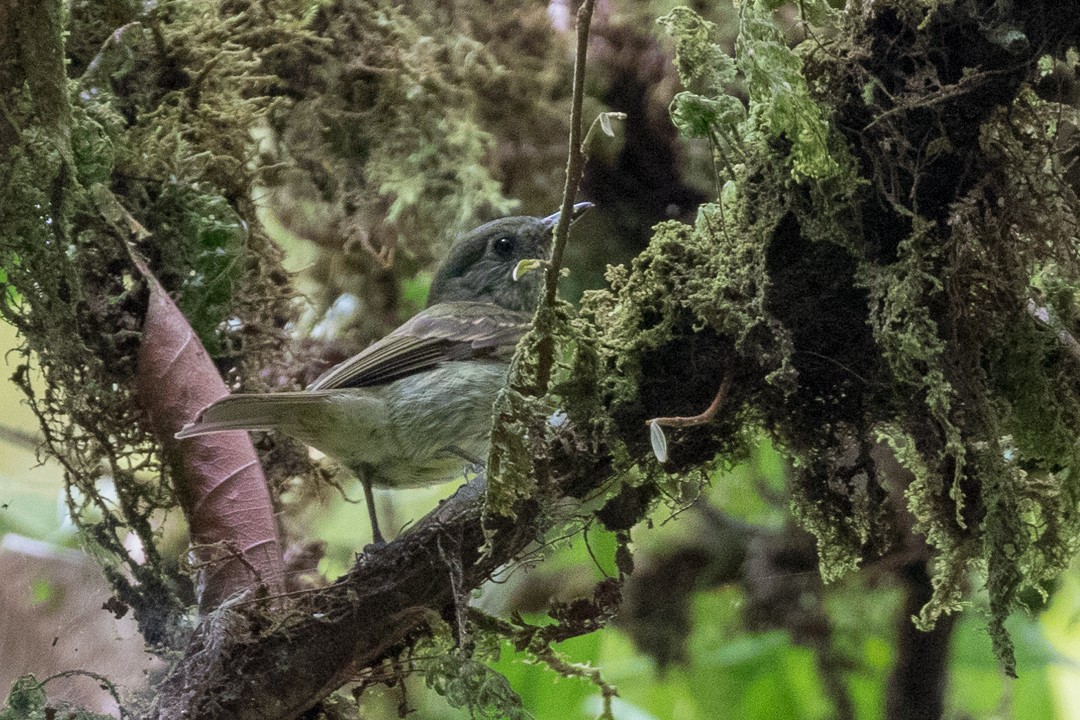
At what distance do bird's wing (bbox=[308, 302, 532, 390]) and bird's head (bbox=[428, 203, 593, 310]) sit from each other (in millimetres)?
442

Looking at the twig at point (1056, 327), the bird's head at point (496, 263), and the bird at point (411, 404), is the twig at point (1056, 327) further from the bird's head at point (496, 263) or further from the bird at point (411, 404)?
the bird's head at point (496, 263)

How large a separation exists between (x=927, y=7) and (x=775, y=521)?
2.41 meters

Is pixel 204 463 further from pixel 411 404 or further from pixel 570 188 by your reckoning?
pixel 570 188

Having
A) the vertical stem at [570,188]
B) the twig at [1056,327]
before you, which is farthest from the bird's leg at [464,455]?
the twig at [1056,327]

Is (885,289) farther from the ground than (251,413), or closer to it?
closer to it

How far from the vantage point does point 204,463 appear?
2.63 metres

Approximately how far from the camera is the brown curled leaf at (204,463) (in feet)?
8.21

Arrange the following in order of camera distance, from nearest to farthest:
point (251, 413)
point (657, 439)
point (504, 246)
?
point (657, 439), point (251, 413), point (504, 246)

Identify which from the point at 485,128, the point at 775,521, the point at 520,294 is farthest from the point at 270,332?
the point at 775,521

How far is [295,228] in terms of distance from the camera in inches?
154

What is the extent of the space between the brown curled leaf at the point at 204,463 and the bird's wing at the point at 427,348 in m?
0.31

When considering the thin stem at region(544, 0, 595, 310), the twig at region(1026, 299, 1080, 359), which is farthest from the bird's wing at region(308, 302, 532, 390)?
the twig at region(1026, 299, 1080, 359)

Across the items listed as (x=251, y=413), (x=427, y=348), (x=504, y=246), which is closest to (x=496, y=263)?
(x=504, y=246)

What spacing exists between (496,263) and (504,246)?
0.21 feet
